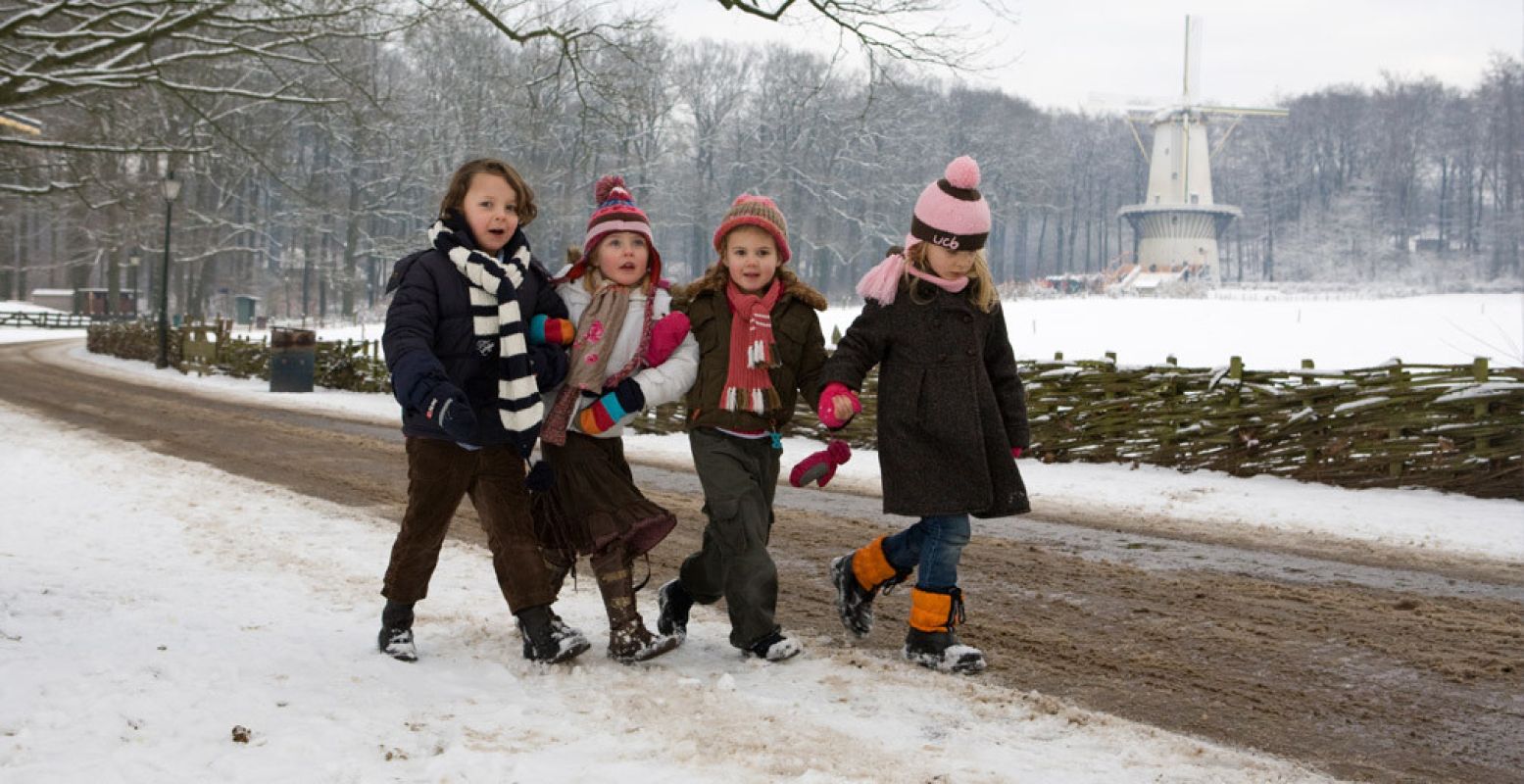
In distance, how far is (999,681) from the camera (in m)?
4.24

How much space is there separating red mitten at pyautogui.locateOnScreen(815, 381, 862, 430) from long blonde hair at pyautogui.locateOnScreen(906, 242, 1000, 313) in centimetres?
46

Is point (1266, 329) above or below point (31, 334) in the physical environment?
above

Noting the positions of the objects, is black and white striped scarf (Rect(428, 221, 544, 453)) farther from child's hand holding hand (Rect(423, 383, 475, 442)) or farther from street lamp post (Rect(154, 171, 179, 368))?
street lamp post (Rect(154, 171, 179, 368))

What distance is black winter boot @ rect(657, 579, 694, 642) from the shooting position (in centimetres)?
459

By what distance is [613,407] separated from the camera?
13.6 feet

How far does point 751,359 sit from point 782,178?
53.0 m

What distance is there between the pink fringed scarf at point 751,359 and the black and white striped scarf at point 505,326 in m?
0.67

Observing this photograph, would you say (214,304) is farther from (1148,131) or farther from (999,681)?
(999,681)

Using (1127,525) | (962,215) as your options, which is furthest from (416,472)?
(1127,525)

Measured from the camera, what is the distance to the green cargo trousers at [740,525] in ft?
14.0

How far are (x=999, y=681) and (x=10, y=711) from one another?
9.97ft

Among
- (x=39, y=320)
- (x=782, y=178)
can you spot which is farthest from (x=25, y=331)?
(x=782, y=178)

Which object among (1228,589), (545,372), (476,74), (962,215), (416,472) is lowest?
(1228,589)

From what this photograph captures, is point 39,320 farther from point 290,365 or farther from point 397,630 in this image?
point 397,630
